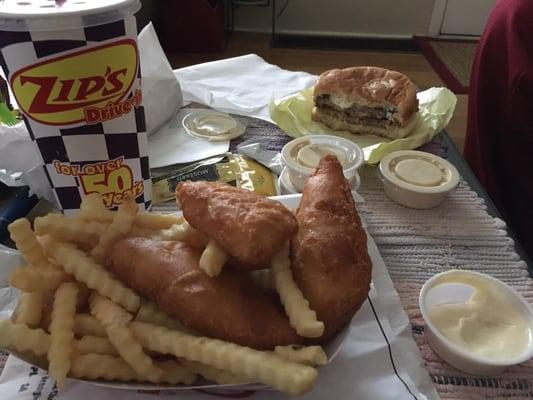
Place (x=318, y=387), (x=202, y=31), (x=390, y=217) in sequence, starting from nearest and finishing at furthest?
1. (x=318, y=387)
2. (x=390, y=217)
3. (x=202, y=31)

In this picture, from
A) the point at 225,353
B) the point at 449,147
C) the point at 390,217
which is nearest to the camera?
the point at 225,353

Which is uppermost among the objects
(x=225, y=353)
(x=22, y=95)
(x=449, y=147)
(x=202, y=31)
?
(x=22, y=95)

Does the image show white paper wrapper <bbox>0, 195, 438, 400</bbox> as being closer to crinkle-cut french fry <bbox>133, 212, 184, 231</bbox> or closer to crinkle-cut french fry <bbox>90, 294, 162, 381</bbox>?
crinkle-cut french fry <bbox>90, 294, 162, 381</bbox>

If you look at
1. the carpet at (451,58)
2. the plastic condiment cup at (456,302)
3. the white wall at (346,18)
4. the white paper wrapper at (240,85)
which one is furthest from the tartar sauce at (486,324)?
the white wall at (346,18)

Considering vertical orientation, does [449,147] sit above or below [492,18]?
below

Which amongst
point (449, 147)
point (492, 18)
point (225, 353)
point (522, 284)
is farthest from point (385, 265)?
point (492, 18)

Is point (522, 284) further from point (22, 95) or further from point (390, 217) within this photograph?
point (22, 95)

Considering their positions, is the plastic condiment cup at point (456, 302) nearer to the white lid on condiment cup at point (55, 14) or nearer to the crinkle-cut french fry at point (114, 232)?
the crinkle-cut french fry at point (114, 232)
